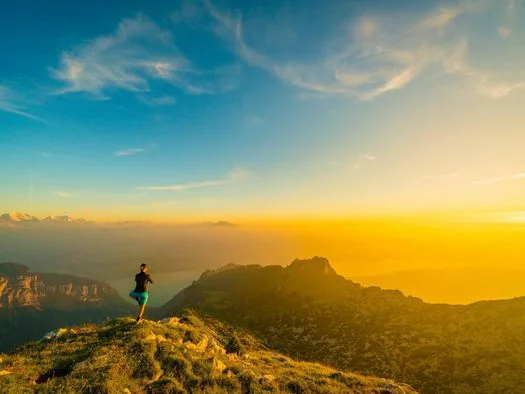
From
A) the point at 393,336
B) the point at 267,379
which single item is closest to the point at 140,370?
the point at 267,379

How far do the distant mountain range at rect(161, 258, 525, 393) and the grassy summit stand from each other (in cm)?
5014

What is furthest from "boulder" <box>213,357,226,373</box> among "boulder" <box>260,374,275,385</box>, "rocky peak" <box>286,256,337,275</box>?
"rocky peak" <box>286,256,337,275</box>

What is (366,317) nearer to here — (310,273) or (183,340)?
(310,273)

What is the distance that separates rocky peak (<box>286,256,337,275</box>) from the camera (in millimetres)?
175250

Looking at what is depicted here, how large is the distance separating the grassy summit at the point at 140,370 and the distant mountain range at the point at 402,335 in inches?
1974

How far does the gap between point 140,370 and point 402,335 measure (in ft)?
286

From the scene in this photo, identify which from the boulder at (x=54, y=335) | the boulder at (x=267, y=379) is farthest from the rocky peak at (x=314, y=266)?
the boulder at (x=54, y=335)

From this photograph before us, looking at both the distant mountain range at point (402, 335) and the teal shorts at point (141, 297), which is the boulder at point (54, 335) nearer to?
the teal shorts at point (141, 297)

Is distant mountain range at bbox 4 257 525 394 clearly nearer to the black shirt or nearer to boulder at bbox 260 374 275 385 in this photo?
boulder at bbox 260 374 275 385

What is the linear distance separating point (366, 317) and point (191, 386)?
101m

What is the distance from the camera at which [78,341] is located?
23.4 m

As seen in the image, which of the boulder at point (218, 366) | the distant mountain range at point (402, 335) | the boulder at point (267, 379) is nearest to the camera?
the boulder at point (267, 379)

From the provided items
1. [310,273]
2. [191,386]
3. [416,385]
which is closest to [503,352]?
[416,385]

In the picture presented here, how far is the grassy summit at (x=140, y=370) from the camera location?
17109 millimetres
